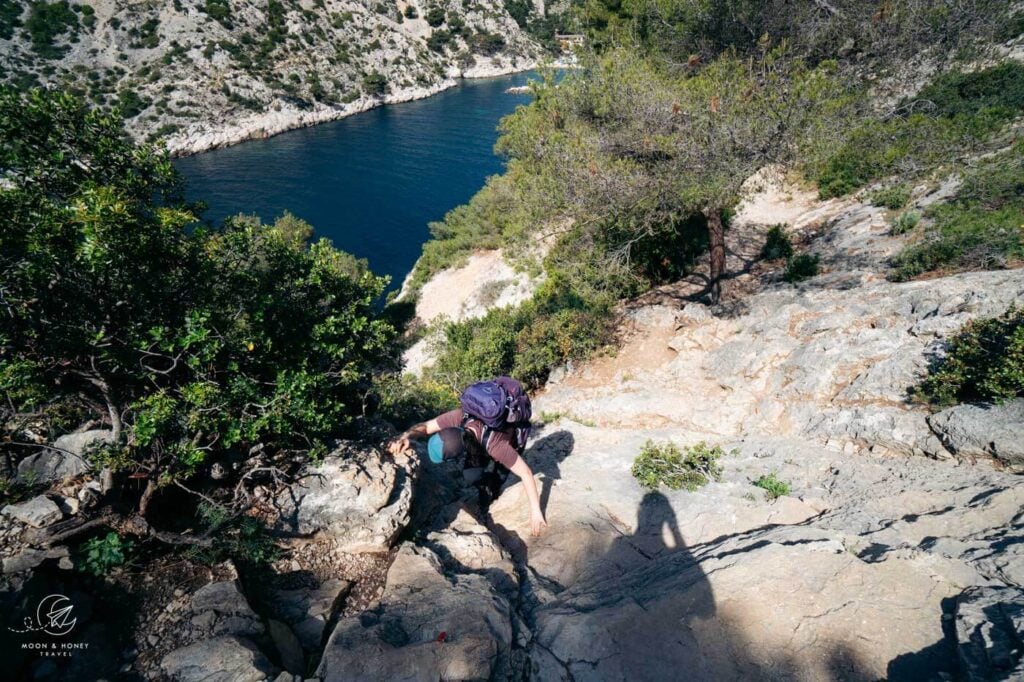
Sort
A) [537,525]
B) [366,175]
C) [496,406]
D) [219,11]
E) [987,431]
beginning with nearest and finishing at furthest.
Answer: [496,406] → [987,431] → [537,525] → [366,175] → [219,11]

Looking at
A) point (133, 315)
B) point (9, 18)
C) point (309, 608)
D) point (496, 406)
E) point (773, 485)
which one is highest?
point (9, 18)

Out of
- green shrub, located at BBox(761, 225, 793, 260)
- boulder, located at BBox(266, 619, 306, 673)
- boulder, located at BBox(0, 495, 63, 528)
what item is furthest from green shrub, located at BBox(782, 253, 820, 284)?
boulder, located at BBox(0, 495, 63, 528)

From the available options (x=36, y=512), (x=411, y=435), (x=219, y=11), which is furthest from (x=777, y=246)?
(x=219, y=11)

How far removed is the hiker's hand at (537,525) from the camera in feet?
20.3

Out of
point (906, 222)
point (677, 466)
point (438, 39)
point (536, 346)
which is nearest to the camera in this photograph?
point (677, 466)

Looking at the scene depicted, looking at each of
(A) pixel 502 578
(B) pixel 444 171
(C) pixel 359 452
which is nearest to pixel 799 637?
(A) pixel 502 578

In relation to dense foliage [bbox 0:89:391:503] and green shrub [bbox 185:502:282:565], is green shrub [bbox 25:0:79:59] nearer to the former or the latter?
dense foliage [bbox 0:89:391:503]

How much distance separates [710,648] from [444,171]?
185 feet

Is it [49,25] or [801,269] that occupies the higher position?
[49,25]

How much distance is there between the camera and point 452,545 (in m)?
5.82

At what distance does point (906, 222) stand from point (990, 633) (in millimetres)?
13336

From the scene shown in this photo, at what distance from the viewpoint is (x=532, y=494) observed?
5996 millimetres

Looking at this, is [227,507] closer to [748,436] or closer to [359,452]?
[359,452]

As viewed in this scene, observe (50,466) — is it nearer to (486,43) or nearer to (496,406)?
(496,406)
